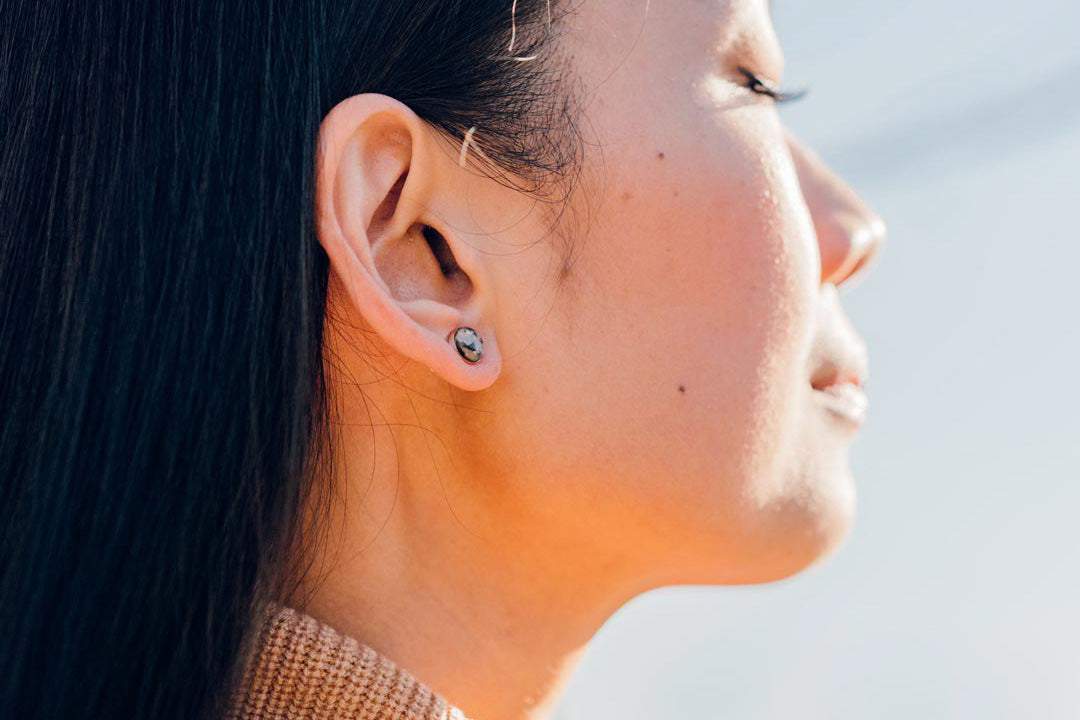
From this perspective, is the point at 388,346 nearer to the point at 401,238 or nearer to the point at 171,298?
the point at 401,238

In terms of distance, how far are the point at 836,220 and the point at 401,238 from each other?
425 mm

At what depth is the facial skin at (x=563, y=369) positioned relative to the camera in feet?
3.42

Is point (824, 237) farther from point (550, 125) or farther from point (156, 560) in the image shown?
point (156, 560)

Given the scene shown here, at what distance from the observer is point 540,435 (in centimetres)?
104

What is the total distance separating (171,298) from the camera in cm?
94

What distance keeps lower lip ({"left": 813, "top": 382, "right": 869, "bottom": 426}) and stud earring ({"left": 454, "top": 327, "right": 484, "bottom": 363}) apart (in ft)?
1.12

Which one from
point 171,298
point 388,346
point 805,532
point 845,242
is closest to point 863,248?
point 845,242

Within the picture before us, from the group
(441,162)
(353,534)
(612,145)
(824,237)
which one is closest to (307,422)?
(353,534)

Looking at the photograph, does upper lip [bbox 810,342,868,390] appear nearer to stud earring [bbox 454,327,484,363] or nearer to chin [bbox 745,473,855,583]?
chin [bbox 745,473,855,583]

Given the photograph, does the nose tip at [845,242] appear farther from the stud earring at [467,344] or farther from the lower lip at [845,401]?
the stud earring at [467,344]

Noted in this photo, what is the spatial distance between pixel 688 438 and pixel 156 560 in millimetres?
450

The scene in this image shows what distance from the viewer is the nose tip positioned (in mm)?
1158

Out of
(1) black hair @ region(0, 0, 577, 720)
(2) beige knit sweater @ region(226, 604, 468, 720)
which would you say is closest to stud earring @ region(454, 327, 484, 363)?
(1) black hair @ region(0, 0, 577, 720)

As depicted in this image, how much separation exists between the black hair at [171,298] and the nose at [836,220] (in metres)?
0.27
